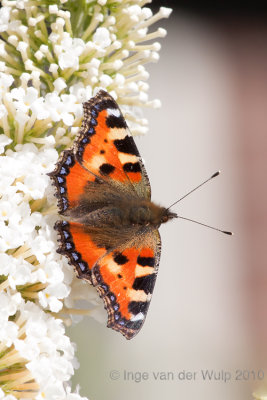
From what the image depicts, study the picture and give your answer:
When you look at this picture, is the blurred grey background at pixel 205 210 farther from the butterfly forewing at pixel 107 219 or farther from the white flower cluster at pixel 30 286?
the white flower cluster at pixel 30 286

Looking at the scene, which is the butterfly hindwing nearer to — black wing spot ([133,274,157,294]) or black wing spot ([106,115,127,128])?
black wing spot ([133,274,157,294])

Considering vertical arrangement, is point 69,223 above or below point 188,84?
above

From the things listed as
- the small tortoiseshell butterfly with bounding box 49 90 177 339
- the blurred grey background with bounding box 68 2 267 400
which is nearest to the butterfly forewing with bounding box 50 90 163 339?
the small tortoiseshell butterfly with bounding box 49 90 177 339

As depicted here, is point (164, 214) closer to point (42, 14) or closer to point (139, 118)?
point (139, 118)

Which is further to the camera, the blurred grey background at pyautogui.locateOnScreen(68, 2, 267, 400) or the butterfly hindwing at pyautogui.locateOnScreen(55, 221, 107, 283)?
the blurred grey background at pyautogui.locateOnScreen(68, 2, 267, 400)

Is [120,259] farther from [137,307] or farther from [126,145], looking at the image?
[126,145]

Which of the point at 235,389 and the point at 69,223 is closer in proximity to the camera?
the point at 69,223

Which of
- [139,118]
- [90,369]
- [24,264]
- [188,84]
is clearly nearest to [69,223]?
[24,264]

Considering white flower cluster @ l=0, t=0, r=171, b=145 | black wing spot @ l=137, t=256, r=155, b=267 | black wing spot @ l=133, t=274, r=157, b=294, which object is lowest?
black wing spot @ l=133, t=274, r=157, b=294
